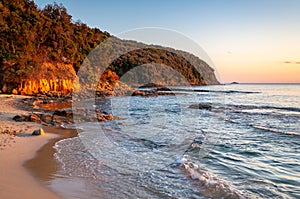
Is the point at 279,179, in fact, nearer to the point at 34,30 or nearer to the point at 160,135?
the point at 160,135

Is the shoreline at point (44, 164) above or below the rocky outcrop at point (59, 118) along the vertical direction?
below

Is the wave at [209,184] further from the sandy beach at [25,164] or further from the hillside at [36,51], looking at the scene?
the hillside at [36,51]

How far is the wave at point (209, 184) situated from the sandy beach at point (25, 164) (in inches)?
122

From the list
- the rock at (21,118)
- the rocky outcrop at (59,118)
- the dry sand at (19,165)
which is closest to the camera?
the dry sand at (19,165)

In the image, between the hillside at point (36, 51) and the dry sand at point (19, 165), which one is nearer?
the dry sand at point (19, 165)

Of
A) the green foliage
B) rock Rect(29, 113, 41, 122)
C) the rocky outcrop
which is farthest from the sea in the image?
the green foliage

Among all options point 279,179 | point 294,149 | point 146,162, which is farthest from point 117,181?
point 294,149

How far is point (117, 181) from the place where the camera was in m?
5.71

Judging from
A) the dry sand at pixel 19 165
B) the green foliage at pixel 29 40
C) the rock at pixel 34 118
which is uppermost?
the green foliage at pixel 29 40

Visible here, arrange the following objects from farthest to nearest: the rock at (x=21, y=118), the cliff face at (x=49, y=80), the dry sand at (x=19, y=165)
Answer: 1. the cliff face at (x=49, y=80)
2. the rock at (x=21, y=118)
3. the dry sand at (x=19, y=165)

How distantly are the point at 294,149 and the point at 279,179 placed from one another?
3.88 m

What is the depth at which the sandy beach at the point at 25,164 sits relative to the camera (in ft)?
15.1

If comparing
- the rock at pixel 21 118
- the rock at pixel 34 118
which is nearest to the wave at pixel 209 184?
the rock at pixel 34 118

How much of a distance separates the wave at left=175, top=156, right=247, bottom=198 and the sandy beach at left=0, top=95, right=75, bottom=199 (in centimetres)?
309
